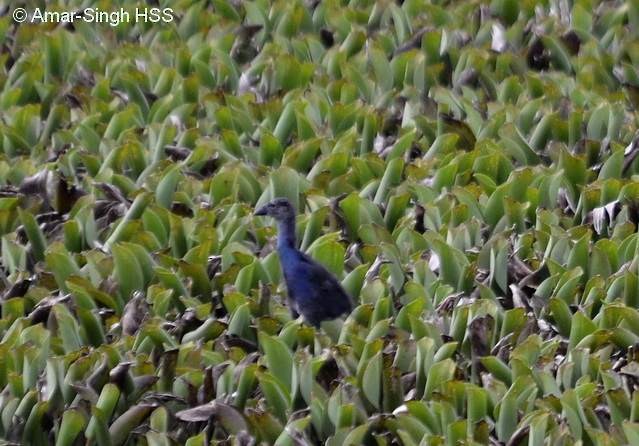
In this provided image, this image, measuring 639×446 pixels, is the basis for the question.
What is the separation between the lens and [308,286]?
5.31m

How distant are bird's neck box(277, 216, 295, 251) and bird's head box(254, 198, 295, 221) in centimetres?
2

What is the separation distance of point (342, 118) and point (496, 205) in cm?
106

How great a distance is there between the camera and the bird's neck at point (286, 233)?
550 cm

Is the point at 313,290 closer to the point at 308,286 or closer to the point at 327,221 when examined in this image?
the point at 308,286

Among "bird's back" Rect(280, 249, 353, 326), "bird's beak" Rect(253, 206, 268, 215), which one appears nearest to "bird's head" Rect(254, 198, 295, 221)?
"bird's beak" Rect(253, 206, 268, 215)

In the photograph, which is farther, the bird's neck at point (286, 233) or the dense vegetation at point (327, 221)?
the bird's neck at point (286, 233)

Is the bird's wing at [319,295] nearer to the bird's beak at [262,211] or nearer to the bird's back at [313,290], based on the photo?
the bird's back at [313,290]

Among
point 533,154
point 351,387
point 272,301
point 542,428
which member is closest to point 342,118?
point 533,154

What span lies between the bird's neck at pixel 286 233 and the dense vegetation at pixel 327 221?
0.19 meters

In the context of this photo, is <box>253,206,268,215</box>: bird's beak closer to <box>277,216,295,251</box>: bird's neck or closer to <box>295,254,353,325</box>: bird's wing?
<box>277,216,295,251</box>: bird's neck

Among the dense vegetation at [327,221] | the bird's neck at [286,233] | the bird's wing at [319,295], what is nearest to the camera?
the dense vegetation at [327,221]

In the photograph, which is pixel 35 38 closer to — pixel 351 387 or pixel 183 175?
pixel 183 175

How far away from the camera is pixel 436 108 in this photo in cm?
695

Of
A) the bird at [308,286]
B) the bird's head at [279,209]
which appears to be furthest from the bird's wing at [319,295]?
the bird's head at [279,209]
